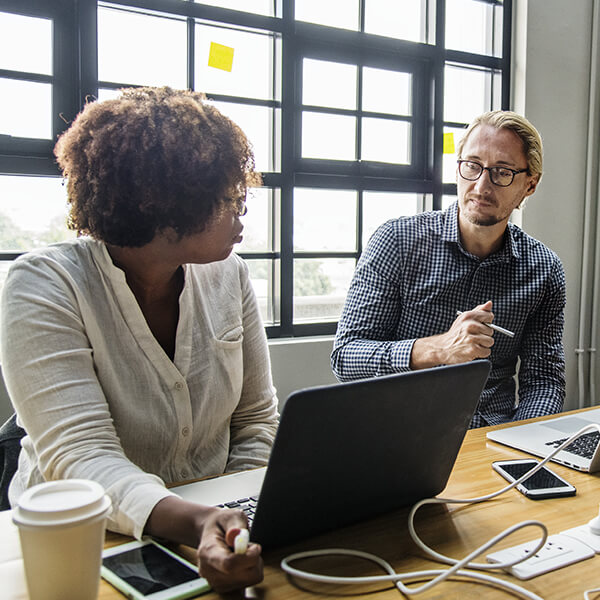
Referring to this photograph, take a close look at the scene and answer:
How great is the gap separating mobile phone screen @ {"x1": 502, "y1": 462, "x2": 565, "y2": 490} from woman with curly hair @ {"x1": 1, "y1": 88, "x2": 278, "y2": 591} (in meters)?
0.45

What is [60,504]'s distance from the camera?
1.86 ft

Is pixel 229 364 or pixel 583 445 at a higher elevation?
pixel 229 364

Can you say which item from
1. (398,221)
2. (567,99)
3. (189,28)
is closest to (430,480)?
(398,221)

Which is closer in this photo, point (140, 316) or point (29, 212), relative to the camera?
point (140, 316)

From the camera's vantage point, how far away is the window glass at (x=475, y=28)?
3.32 m

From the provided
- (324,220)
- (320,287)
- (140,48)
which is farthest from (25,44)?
(320,287)

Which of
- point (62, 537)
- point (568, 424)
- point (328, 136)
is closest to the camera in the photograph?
point (62, 537)

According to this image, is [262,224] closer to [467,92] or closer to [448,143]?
[448,143]

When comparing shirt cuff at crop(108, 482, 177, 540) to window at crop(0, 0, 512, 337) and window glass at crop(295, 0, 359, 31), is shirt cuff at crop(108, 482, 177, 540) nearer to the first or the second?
window at crop(0, 0, 512, 337)

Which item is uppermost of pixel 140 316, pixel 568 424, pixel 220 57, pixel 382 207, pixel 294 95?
pixel 220 57

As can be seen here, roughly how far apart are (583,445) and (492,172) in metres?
0.85

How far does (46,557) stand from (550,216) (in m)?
3.28

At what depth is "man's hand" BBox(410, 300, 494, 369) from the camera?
139 centimetres

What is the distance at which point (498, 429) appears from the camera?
1.34 metres
